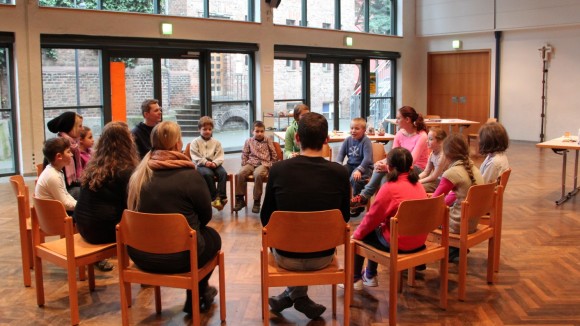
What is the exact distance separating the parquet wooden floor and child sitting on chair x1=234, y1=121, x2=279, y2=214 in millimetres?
785

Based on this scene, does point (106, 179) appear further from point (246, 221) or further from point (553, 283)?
point (553, 283)

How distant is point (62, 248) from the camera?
3.63 m

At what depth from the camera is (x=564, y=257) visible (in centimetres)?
473

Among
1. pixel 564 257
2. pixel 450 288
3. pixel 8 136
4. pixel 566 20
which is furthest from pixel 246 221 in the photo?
pixel 566 20

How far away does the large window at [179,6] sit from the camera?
9.50 metres

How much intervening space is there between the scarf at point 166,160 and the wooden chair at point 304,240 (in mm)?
607

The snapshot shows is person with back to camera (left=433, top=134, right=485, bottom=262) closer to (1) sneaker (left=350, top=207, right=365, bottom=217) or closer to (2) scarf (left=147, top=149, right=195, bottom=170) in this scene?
(2) scarf (left=147, top=149, right=195, bottom=170)

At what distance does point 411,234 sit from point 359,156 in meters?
2.69

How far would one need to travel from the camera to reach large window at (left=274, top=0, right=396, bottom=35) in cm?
1232

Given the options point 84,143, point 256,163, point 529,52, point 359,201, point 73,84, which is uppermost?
point 529,52

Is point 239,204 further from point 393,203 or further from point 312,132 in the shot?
point 312,132

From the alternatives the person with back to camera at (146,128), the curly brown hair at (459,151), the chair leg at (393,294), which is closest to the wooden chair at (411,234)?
the chair leg at (393,294)

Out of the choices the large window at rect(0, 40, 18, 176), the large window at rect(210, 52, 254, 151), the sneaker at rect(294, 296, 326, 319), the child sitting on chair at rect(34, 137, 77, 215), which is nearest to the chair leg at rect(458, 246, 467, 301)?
the sneaker at rect(294, 296, 326, 319)

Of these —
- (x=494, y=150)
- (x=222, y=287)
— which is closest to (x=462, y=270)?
(x=494, y=150)
